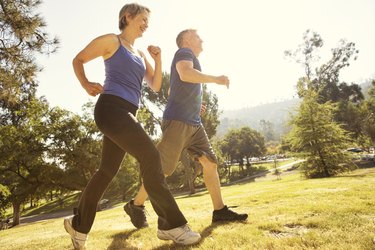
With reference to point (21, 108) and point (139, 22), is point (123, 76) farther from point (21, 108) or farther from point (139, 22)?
point (21, 108)

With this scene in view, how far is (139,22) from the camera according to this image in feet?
10.6

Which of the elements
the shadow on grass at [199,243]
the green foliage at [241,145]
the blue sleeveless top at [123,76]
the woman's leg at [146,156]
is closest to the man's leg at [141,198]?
the shadow on grass at [199,243]

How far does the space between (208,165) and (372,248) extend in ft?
7.09

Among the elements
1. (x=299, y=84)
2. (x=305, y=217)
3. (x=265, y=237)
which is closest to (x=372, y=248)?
(x=265, y=237)

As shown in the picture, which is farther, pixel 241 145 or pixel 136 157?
pixel 241 145

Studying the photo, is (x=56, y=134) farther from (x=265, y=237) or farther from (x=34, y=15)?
(x=265, y=237)

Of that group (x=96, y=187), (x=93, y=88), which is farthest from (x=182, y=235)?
(x=93, y=88)

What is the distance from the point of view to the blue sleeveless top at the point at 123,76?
9.57 ft

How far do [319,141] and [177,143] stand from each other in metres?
17.2

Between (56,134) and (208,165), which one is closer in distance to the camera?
(208,165)

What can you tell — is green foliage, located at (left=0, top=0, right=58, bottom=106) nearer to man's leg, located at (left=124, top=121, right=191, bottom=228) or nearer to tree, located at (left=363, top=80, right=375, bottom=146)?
man's leg, located at (left=124, top=121, right=191, bottom=228)

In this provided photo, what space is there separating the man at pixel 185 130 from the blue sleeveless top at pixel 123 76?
2.25 feet

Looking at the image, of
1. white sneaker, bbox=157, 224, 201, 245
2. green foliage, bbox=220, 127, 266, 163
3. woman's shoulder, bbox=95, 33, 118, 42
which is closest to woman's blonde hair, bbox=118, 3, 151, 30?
woman's shoulder, bbox=95, 33, 118, 42

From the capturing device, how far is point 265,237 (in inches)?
107
